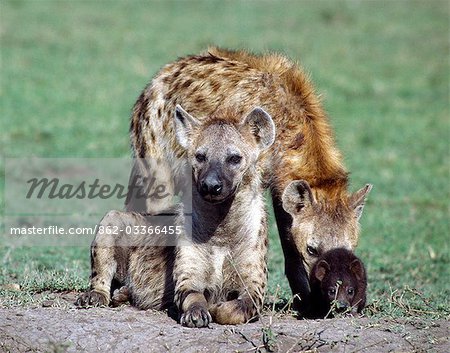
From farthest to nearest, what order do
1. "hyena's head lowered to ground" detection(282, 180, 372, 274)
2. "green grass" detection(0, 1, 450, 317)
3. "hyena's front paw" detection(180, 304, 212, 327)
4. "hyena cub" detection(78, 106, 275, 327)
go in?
"green grass" detection(0, 1, 450, 317)
"hyena's head lowered to ground" detection(282, 180, 372, 274)
"hyena cub" detection(78, 106, 275, 327)
"hyena's front paw" detection(180, 304, 212, 327)

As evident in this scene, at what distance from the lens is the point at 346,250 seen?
500 centimetres

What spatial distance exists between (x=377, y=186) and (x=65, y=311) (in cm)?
651

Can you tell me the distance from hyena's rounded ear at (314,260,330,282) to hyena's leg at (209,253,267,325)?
35 cm

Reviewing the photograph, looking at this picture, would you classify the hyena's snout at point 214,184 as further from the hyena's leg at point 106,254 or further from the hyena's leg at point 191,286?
the hyena's leg at point 106,254

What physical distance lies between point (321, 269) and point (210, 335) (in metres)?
0.68

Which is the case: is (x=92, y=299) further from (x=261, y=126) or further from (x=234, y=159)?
(x=261, y=126)

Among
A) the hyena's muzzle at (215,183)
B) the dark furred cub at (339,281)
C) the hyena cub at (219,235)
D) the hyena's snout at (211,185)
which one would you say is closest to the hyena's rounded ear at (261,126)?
the hyena cub at (219,235)

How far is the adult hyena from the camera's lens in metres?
5.22

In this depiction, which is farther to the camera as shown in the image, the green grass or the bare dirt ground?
the green grass

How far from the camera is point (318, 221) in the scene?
17.0 feet

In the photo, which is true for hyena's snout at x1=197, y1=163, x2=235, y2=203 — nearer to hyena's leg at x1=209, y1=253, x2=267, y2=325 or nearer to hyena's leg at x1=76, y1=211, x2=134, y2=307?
hyena's leg at x1=209, y1=253, x2=267, y2=325

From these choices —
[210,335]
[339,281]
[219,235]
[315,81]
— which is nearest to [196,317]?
[210,335]

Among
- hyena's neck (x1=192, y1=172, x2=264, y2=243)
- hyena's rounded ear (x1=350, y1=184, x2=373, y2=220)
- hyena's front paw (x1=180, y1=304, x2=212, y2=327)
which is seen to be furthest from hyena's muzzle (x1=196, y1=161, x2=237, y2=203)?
hyena's rounded ear (x1=350, y1=184, x2=373, y2=220)

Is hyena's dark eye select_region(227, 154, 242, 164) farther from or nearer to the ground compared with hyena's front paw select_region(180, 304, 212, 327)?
farther from the ground
